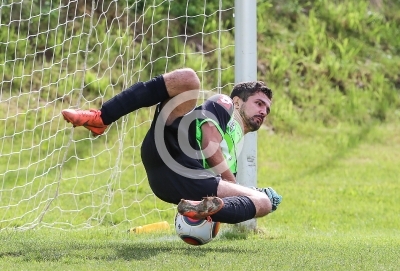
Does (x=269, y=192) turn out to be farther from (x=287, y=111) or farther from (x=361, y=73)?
(x=361, y=73)

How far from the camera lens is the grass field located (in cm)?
471

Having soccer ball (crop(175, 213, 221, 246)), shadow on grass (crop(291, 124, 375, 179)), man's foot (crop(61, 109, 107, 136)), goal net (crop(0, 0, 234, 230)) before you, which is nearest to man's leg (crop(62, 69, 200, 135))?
man's foot (crop(61, 109, 107, 136))

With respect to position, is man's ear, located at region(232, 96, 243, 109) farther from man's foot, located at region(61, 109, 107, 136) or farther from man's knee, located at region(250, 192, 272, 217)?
man's foot, located at region(61, 109, 107, 136)

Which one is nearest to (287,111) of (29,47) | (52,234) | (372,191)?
(372,191)

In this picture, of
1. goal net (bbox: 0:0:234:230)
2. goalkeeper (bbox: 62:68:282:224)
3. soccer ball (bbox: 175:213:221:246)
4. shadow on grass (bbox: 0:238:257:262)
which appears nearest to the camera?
shadow on grass (bbox: 0:238:257:262)

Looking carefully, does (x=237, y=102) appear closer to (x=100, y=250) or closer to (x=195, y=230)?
(x=195, y=230)

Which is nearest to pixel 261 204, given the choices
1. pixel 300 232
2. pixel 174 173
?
pixel 174 173

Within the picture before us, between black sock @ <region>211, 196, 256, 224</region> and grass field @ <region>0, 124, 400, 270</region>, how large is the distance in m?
0.22

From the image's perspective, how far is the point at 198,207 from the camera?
4.71m

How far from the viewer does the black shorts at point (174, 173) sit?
518cm

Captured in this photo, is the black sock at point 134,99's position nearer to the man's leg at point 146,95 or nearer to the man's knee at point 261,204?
the man's leg at point 146,95

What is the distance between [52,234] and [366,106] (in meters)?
7.11

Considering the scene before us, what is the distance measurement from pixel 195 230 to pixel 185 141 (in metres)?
0.56

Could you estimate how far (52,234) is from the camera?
6574 mm
